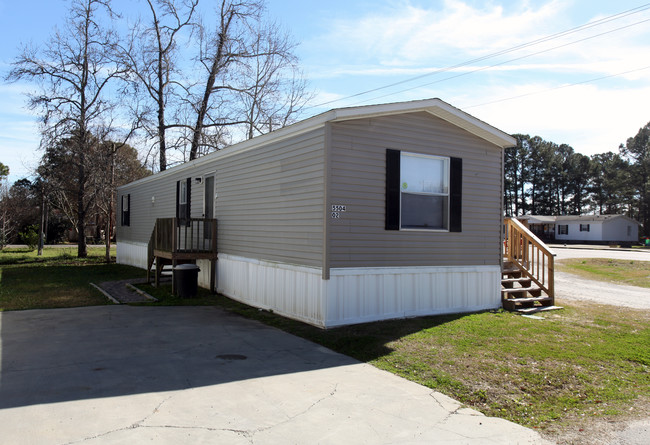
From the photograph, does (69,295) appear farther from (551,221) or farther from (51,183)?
(551,221)

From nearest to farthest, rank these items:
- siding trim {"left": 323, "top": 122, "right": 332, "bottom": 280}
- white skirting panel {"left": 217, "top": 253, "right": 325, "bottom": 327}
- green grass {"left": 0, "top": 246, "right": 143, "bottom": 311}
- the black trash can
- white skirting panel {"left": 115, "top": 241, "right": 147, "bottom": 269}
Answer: siding trim {"left": 323, "top": 122, "right": 332, "bottom": 280} → white skirting panel {"left": 217, "top": 253, "right": 325, "bottom": 327} → green grass {"left": 0, "top": 246, "right": 143, "bottom": 311} → the black trash can → white skirting panel {"left": 115, "top": 241, "right": 147, "bottom": 269}

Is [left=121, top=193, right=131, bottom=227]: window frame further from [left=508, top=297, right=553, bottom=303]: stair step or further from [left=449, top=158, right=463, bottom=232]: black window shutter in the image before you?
[left=508, top=297, right=553, bottom=303]: stair step

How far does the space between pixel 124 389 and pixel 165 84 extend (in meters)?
20.6

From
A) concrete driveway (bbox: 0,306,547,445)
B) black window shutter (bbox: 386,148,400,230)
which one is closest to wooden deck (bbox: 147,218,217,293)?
concrete driveway (bbox: 0,306,547,445)

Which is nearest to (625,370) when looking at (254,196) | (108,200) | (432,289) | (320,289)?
(432,289)

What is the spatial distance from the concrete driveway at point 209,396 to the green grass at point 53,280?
3148 mm

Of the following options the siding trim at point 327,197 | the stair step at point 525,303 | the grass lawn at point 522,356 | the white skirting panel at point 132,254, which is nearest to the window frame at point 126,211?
the white skirting panel at point 132,254

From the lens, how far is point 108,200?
2161 centimetres

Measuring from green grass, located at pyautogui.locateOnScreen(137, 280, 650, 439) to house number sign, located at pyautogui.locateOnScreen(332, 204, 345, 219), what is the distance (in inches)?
67.3

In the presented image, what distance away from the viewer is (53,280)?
13125mm

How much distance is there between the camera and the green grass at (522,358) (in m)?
4.21

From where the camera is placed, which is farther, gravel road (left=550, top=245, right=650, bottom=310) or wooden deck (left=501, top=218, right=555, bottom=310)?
gravel road (left=550, top=245, right=650, bottom=310)

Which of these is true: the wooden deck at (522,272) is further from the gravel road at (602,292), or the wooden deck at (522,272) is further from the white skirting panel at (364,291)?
the gravel road at (602,292)

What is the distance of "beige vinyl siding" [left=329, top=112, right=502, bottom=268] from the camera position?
23.4ft
